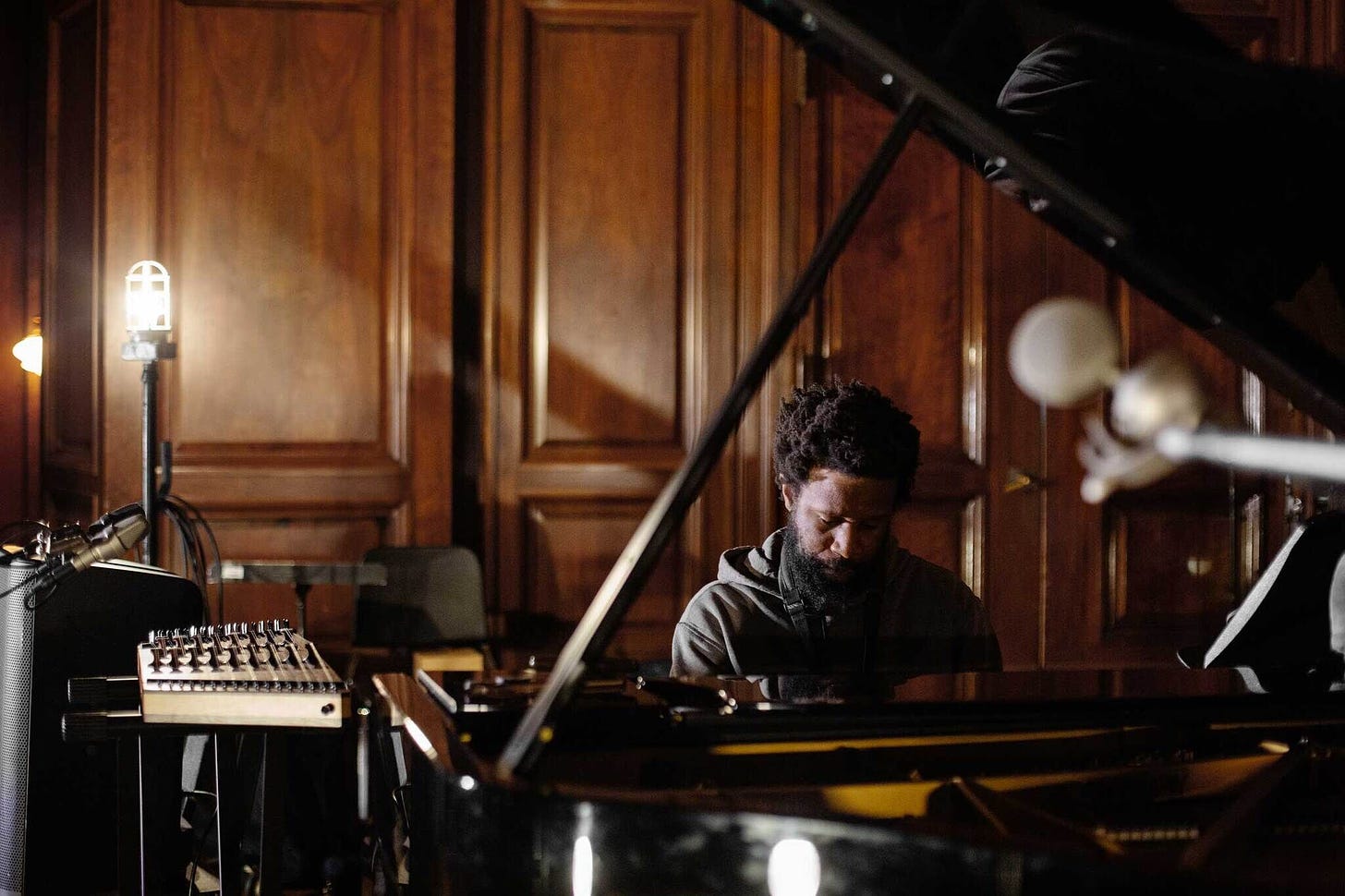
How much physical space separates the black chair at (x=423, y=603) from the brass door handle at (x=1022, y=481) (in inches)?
68.9

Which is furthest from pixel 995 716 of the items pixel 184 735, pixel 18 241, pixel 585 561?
pixel 18 241

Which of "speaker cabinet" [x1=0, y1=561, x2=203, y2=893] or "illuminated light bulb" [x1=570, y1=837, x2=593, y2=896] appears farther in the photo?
"speaker cabinet" [x1=0, y1=561, x2=203, y2=893]

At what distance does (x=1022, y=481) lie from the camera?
442 centimetres

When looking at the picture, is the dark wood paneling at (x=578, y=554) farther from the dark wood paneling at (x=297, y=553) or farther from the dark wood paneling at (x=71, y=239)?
the dark wood paneling at (x=71, y=239)

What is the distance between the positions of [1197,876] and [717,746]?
0.60 meters

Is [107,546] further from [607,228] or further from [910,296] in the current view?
[910,296]

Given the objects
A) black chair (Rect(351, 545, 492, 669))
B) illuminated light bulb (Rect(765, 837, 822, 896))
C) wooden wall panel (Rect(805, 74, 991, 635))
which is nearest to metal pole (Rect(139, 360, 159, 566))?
black chair (Rect(351, 545, 492, 669))

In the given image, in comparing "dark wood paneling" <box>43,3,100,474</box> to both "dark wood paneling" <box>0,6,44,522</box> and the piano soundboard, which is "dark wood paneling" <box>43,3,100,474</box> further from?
the piano soundboard

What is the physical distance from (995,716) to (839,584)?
2.02ft

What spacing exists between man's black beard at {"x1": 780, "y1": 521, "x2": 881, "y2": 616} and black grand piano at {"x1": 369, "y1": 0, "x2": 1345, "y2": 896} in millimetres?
348

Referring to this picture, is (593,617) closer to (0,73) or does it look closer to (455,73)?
(455,73)

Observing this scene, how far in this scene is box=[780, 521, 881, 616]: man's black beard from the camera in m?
2.28

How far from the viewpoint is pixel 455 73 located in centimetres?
423

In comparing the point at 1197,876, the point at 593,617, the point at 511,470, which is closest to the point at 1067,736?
the point at 1197,876
